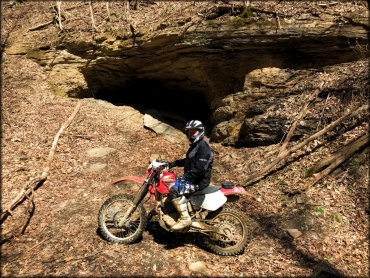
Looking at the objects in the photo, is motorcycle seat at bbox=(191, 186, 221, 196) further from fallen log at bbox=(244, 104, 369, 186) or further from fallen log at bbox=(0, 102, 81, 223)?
fallen log at bbox=(0, 102, 81, 223)

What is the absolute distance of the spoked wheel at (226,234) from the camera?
4.74 metres

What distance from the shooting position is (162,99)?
14.9m

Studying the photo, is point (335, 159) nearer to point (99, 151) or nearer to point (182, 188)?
point (182, 188)

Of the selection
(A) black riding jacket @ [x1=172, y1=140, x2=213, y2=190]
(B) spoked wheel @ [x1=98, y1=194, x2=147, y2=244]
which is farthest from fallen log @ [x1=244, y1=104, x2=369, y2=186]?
(B) spoked wheel @ [x1=98, y1=194, x2=147, y2=244]

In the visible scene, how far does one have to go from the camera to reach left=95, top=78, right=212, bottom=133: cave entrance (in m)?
13.5

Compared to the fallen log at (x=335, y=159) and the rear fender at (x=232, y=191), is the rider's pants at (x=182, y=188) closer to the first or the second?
the rear fender at (x=232, y=191)

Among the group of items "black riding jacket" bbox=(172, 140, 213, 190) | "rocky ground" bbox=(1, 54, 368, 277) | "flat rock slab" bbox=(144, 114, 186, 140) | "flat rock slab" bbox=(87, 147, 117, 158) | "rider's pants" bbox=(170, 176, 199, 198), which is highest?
"black riding jacket" bbox=(172, 140, 213, 190)

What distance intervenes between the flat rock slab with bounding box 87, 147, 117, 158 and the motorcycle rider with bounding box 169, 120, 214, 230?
520cm

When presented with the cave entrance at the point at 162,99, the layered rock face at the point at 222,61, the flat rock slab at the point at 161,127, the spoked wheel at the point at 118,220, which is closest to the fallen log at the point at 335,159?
the layered rock face at the point at 222,61

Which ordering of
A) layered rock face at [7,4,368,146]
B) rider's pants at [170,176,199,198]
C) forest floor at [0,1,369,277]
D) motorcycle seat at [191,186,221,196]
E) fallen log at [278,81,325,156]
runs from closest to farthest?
forest floor at [0,1,369,277] < rider's pants at [170,176,199,198] < motorcycle seat at [191,186,221,196] < fallen log at [278,81,325,156] < layered rock face at [7,4,368,146]

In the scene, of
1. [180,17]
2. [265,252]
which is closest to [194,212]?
[265,252]

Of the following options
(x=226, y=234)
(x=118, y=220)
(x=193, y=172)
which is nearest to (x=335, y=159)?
(x=226, y=234)

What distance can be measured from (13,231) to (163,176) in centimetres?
358

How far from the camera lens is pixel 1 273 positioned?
13.2 ft
